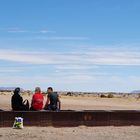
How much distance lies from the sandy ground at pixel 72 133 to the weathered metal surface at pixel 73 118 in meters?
0.47

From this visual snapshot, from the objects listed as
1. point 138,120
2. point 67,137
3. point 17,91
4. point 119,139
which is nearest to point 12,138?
point 67,137

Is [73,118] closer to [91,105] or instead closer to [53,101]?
[53,101]

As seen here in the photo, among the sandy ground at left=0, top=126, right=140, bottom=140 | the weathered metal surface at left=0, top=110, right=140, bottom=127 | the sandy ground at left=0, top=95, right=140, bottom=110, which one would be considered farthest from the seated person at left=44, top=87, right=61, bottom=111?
the sandy ground at left=0, top=95, right=140, bottom=110

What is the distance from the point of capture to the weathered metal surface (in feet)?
64.3

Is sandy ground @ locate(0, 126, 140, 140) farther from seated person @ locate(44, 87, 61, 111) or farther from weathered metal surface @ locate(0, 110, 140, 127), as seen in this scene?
seated person @ locate(44, 87, 61, 111)

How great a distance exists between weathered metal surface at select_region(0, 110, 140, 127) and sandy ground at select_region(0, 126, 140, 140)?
1.55 ft

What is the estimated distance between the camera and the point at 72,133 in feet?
59.8

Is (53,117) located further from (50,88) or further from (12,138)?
(12,138)

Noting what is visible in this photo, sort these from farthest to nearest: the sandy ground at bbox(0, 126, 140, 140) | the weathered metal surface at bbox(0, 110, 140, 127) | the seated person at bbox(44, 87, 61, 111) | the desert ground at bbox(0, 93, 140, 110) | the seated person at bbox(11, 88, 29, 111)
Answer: the desert ground at bbox(0, 93, 140, 110) < the seated person at bbox(44, 87, 61, 111) < the seated person at bbox(11, 88, 29, 111) < the weathered metal surface at bbox(0, 110, 140, 127) < the sandy ground at bbox(0, 126, 140, 140)

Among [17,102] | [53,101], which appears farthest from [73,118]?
[17,102]

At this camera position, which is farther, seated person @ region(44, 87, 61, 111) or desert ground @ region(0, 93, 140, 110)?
desert ground @ region(0, 93, 140, 110)

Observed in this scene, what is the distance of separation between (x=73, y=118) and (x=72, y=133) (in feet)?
7.89

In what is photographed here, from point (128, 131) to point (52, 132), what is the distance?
274cm

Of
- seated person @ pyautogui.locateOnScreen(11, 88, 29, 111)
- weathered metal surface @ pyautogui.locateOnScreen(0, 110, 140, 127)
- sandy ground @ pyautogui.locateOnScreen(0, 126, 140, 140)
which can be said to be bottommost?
sandy ground @ pyautogui.locateOnScreen(0, 126, 140, 140)
